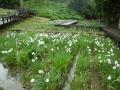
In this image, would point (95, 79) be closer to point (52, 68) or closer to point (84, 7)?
point (52, 68)

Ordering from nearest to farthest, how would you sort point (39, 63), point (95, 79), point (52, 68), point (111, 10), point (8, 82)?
1. point (8, 82)
2. point (95, 79)
3. point (52, 68)
4. point (39, 63)
5. point (111, 10)

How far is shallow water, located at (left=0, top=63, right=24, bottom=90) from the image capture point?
778cm

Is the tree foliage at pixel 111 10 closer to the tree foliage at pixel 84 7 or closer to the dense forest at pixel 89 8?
the dense forest at pixel 89 8

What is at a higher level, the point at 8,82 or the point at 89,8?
the point at 8,82

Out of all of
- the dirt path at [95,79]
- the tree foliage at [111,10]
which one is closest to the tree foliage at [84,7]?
the tree foliage at [111,10]

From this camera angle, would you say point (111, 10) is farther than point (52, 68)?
Yes

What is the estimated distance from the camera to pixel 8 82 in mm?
8266

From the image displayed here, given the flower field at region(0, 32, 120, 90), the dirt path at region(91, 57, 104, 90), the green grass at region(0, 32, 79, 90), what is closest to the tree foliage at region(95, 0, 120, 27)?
the green grass at region(0, 32, 79, 90)

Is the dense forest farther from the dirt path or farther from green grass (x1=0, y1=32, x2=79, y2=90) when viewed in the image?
the dirt path

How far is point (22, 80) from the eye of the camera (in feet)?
27.7

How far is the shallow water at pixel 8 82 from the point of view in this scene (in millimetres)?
7780

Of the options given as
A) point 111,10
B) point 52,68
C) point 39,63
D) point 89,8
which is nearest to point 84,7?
point 89,8

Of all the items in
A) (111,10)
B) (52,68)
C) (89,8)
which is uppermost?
(111,10)

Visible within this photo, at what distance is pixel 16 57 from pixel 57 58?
1.56 metres
